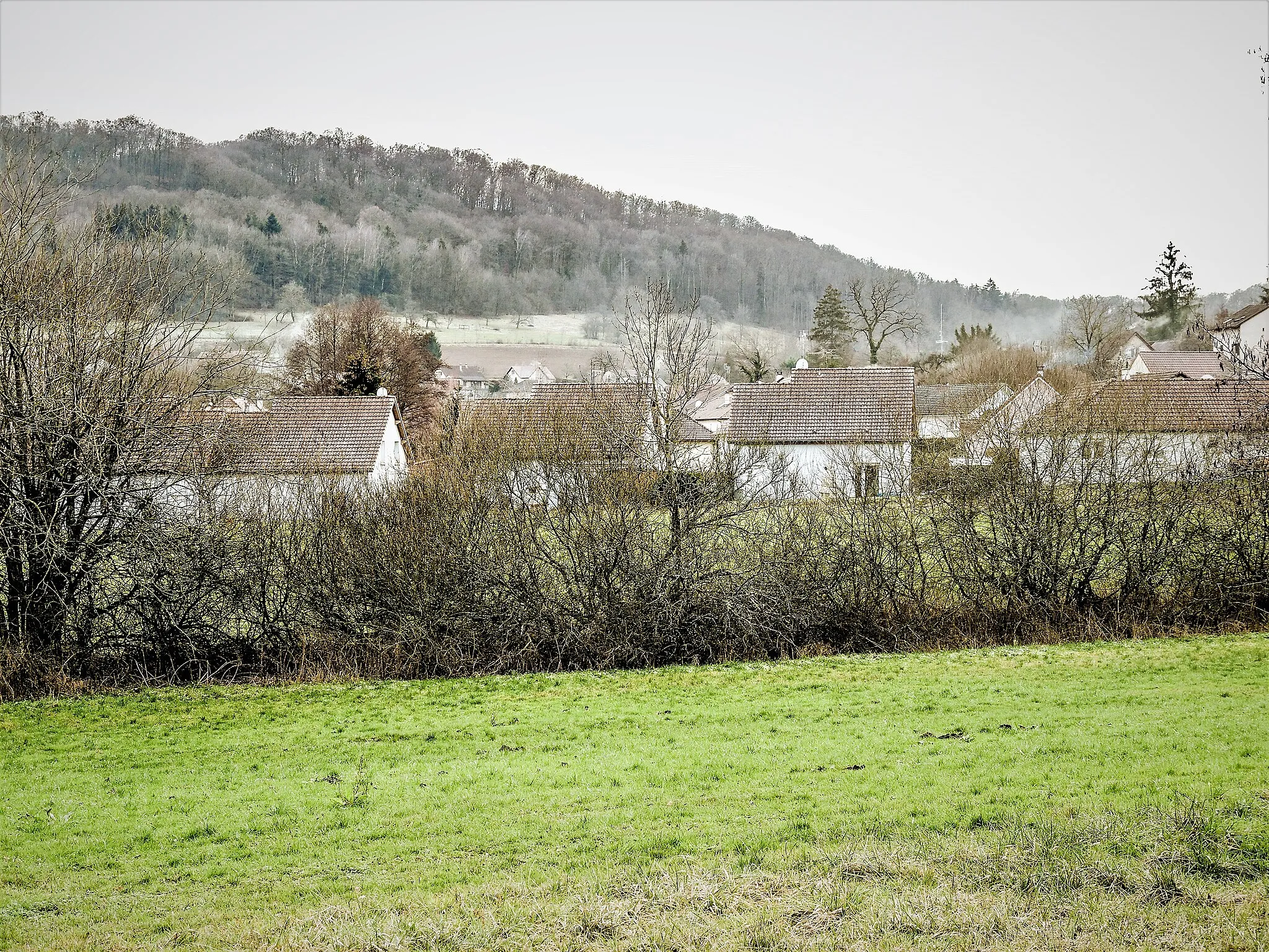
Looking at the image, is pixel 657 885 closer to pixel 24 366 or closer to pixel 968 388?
pixel 24 366

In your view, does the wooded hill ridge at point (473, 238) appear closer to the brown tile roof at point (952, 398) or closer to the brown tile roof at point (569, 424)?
the brown tile roof at point (952, 398)

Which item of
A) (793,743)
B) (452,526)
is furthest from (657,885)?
(452,526)

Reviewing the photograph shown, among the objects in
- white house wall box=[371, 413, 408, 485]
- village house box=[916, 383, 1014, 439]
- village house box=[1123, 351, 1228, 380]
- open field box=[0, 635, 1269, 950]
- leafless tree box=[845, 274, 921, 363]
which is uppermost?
leafless tree box=[845, 274, 921, 363]

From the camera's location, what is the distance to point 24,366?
1411 centimetres

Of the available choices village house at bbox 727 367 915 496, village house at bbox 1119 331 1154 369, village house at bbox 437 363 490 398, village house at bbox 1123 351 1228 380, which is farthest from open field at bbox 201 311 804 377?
village house at bbox 727 367 915 496

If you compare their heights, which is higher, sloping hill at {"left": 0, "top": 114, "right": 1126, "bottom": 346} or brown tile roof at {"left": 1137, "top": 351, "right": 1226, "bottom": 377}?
sloping hill at {"left": 0, "top": 114, "right": 1126, "bottom": 346}

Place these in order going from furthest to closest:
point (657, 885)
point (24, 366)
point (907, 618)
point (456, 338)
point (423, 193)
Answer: point (423, 193), point (456, 338), point (907, 618), point (24, 366), point (657, 885)

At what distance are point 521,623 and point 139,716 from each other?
18.0 feet

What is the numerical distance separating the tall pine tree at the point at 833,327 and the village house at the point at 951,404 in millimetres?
18975

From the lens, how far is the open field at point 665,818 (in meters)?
5.22

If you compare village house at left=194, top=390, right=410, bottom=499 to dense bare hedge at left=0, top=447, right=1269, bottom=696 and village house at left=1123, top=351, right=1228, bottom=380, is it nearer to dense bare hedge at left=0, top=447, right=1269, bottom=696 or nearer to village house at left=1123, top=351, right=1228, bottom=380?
Result: dense bare hedge at left=0, top=447, right=1269, bottom=696

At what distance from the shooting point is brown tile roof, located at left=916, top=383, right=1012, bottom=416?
36.7m

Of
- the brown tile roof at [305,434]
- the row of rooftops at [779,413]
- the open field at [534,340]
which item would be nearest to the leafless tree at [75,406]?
the brown tile roof at [305,434]

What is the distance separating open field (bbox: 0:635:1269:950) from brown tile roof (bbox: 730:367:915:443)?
2216 centimetres
